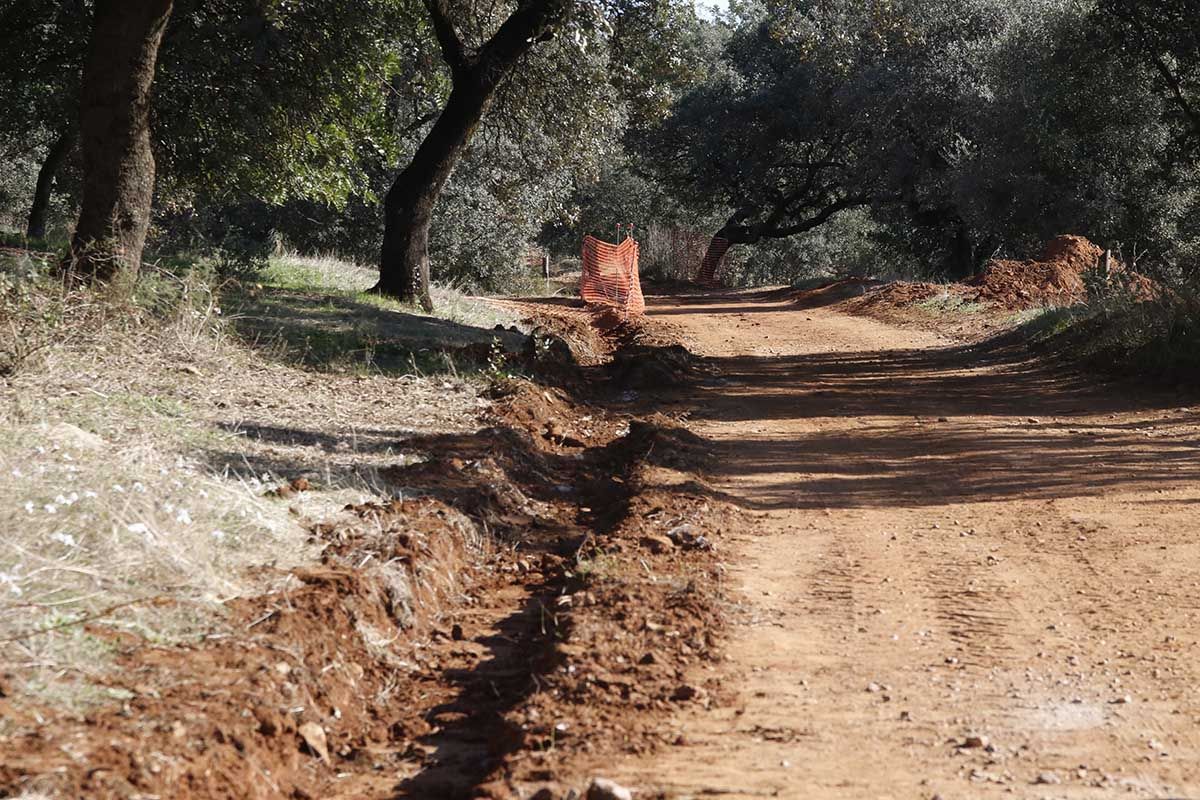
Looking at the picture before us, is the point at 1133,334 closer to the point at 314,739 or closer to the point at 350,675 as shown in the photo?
the point at 350,675

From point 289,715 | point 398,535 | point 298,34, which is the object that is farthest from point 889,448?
point 298,34

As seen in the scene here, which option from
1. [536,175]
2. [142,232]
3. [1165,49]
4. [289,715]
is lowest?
[289,715]

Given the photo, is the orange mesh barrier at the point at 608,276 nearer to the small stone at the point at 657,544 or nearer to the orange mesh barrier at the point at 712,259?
the orange mesh barrier at the point at 712,259

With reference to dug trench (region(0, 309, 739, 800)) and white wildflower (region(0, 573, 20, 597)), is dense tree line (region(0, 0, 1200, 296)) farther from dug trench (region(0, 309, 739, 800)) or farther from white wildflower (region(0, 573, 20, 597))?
white wildflower (region(0, 573, 20, 597))

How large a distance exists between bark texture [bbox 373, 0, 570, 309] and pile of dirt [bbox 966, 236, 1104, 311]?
9459 millimetres

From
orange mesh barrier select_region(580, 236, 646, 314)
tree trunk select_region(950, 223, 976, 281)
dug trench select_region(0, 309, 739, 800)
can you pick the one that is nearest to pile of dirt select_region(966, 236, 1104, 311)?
orange mesh barrier select_region(580, 236, 646, 314)

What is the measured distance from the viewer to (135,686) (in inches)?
175

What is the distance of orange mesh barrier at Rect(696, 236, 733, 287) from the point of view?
134 ft

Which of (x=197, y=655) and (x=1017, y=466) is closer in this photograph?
(x=197, y=655)

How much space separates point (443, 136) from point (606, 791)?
14722 millimetres

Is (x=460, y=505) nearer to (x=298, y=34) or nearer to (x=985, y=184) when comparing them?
(x=298, y=34)

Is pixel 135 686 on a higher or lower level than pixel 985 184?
lower

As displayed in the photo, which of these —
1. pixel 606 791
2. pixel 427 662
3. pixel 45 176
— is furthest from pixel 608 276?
pixel 606 791

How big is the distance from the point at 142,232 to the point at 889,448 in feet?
23.0
